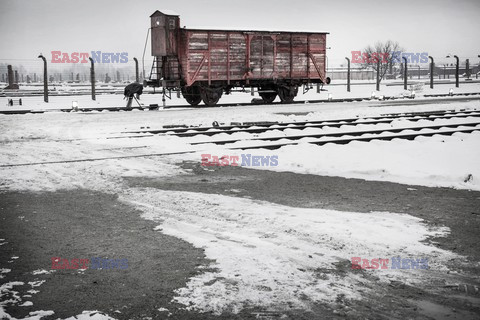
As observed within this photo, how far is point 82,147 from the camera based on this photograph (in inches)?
478

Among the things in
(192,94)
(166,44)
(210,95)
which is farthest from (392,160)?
(166,44)

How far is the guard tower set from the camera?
22.4 m

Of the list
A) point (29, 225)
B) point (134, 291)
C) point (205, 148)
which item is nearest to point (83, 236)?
point (29, 225)

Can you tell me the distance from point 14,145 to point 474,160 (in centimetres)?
1027

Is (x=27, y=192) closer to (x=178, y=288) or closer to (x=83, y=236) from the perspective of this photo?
(x=83, y=236)

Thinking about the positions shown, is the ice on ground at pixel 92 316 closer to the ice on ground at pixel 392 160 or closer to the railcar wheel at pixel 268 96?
the ice on ground at pixel 392 160

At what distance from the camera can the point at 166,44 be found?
74.0 feet

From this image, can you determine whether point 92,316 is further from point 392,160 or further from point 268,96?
point 268,96

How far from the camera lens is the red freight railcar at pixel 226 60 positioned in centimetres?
2228

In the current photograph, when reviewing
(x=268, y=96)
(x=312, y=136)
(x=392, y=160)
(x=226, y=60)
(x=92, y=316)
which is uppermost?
(x=226, y=60)

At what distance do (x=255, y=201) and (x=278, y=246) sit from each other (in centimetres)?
203

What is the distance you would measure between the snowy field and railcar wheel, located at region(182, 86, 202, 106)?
626cm

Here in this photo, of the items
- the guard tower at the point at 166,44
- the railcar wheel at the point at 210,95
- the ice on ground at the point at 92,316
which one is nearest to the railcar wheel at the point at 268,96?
the railcar wheel at the point at 210,95

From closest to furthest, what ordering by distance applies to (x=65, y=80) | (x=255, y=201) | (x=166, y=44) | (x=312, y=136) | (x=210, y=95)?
(x=255, y=201) → (x=312, y=136) → (x=166, y=44) → (x=210, y=95) → (x=65, y=80)
